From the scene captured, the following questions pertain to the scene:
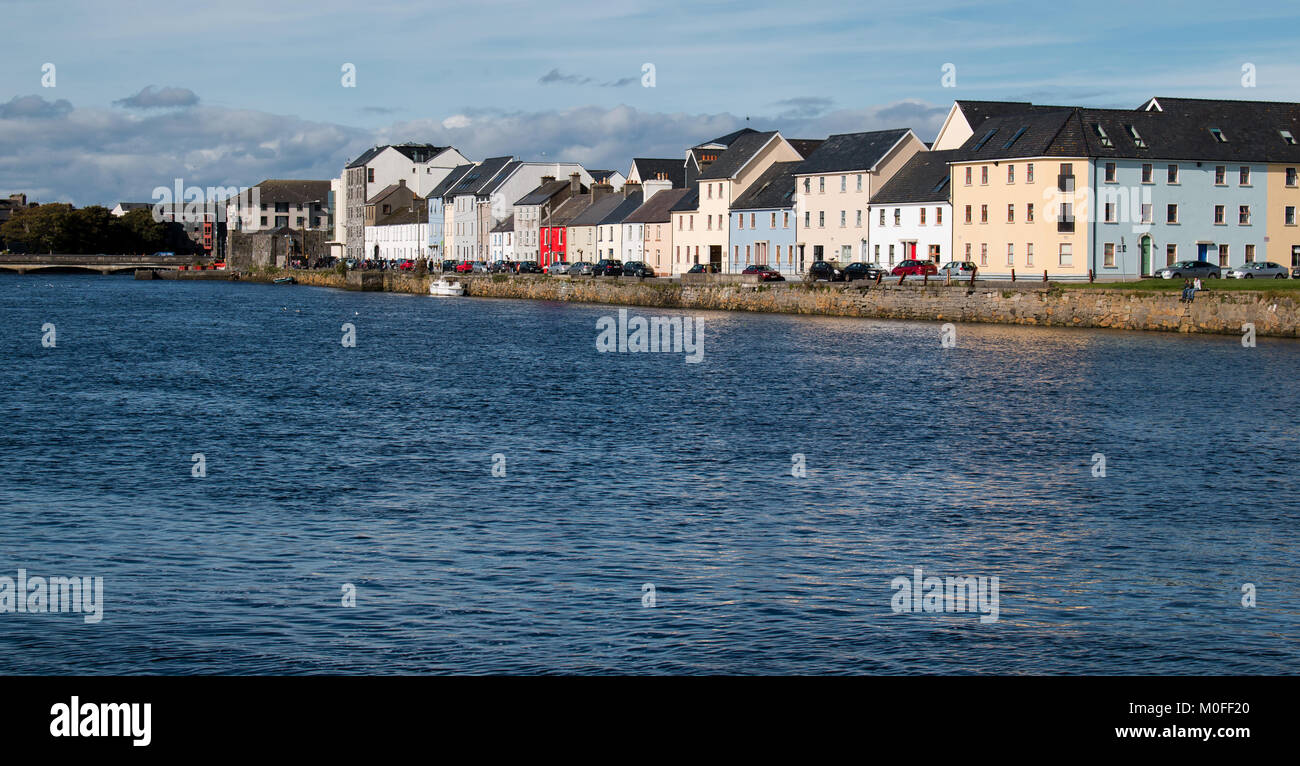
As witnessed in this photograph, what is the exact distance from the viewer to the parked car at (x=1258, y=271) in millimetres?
75188

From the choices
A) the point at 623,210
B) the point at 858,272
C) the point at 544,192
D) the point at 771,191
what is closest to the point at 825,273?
the point at 858,272

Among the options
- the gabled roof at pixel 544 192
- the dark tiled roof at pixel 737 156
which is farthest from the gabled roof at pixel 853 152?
the gabled roof at pixel 544 192

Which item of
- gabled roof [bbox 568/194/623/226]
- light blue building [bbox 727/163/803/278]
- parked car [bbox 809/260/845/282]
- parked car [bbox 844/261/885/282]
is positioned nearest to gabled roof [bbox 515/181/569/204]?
gabled roof [bbox 568/194/623/226]

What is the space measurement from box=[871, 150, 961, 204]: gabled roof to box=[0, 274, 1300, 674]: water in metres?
47.0

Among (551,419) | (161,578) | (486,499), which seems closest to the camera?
(161,578)

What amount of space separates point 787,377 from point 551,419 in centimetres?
1361

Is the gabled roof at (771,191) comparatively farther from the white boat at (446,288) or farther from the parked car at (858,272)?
the white boat at (446,288)

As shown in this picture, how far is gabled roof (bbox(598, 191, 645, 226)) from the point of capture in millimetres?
131375

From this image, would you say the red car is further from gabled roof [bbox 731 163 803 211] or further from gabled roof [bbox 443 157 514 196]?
gabled roof [bbox 443 157 514 196]
